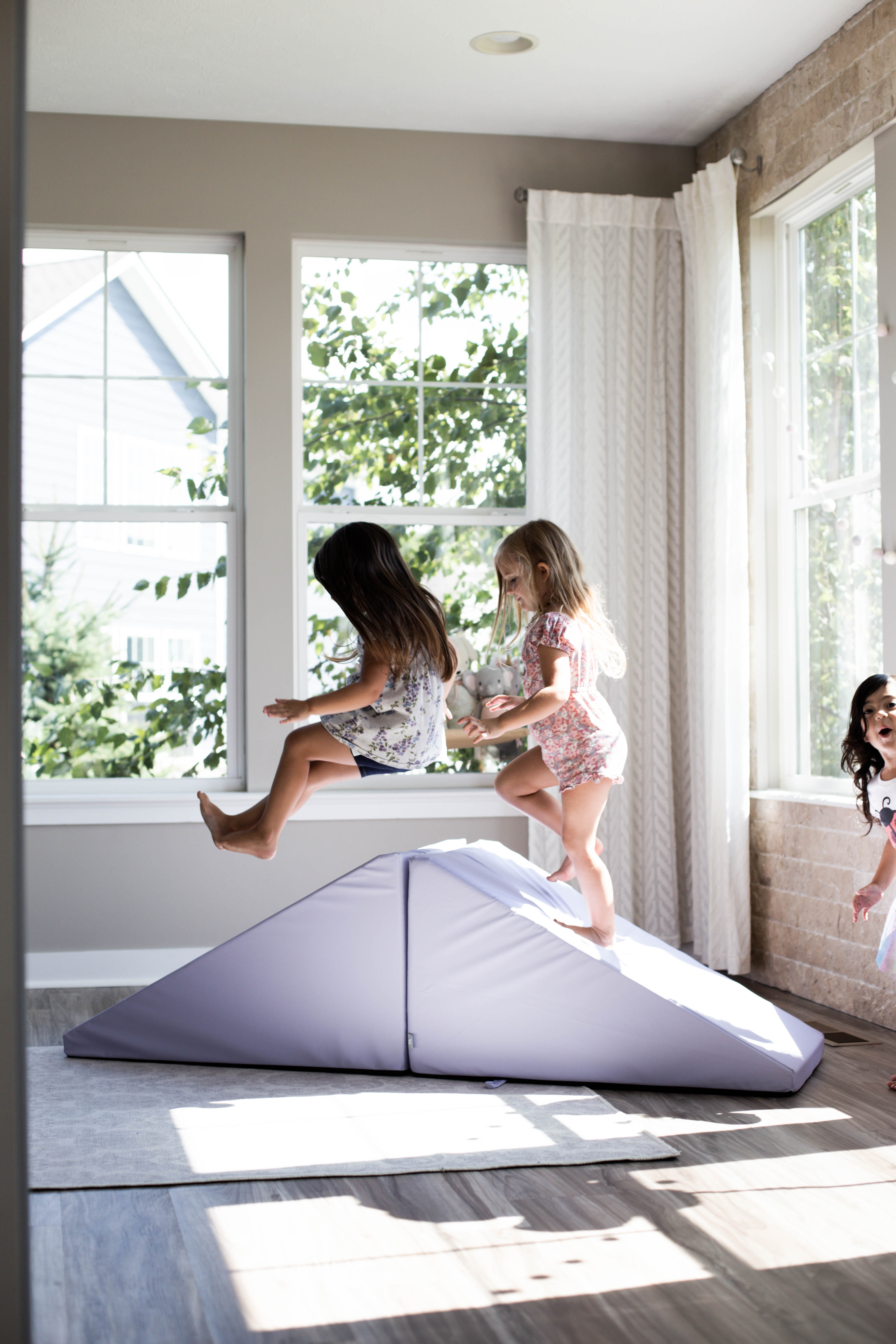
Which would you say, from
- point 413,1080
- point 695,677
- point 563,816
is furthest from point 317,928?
point 695,677

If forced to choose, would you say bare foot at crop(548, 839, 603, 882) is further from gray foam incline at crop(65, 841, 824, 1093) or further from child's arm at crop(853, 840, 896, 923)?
child's arm at crop(853, 840, 896, 923)

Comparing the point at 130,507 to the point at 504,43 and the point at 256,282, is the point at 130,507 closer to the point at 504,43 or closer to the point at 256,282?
the point at 256,282

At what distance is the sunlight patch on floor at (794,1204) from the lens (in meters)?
1.96

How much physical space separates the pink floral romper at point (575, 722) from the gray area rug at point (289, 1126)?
2.53 ft

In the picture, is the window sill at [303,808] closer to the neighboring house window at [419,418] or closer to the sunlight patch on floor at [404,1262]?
the neighboring house window at [419,418]

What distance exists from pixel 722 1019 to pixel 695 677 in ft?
5.79

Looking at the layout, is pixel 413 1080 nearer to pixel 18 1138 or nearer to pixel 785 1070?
pixel 785 1070

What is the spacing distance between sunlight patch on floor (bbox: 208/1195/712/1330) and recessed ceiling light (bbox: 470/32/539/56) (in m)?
3.40

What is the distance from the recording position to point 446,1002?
116 inches

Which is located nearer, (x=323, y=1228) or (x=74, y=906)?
(x=323, y=1228)

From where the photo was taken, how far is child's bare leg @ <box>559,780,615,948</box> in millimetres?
3039

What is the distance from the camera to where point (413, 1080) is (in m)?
2.94

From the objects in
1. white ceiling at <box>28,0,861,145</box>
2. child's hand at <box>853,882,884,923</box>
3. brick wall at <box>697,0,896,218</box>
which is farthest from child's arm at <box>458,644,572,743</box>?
white ceiling at <box>28,0,861,145</box>

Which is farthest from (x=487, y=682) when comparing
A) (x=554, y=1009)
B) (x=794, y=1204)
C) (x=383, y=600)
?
(x=794, y=1204)
